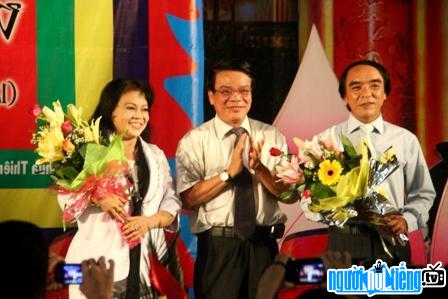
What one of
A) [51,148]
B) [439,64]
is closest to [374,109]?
[439,64]

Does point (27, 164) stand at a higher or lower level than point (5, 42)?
lower

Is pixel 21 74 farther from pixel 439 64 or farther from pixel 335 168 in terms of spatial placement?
pixel 439 64

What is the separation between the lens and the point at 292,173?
4.71 metres

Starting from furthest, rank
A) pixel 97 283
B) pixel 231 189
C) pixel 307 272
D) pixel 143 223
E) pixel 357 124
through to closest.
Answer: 1. pixel 357 124
2. pixel 231 189
3. pixel 143 223
4. pixel 307 272
5. pixel 97 283

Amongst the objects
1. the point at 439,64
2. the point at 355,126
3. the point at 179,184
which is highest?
the point at 439,64

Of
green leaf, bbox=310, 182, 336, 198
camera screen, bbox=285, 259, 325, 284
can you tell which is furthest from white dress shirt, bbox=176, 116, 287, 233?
camera screen, bbox=285, 259, 325, 284

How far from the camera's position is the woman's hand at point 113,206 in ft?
15.3

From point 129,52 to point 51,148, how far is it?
697 mm

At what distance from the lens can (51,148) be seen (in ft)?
15.1

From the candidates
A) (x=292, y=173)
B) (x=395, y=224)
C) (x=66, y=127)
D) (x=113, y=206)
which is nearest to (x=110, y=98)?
(x=66, y=127)

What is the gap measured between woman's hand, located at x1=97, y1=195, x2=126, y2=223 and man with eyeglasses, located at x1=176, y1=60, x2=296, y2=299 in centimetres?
38

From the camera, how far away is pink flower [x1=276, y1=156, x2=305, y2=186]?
185 inches

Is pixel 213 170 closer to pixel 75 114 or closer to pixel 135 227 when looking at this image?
pixel 135 227

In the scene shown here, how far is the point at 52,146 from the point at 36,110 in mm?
217
